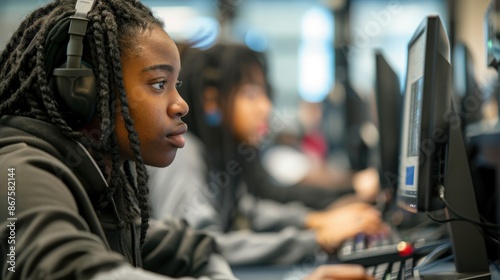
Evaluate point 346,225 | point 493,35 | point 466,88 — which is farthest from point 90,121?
point 466,88

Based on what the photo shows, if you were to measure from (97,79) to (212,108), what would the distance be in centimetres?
111

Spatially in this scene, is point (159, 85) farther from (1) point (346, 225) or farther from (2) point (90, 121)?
(1) point (346, 225)

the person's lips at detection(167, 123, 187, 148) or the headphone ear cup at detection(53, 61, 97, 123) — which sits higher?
the headphone ear cup at detection(53, 61, 97, 123)

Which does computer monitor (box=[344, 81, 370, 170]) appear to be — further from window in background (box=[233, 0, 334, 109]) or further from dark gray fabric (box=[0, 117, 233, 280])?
dark gray fabric (box=[0, 117, 233, 280])

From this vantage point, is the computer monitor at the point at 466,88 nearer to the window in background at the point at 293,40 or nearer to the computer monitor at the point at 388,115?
the computer monitor at the point at 388,115

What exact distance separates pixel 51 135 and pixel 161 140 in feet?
→ 0.48

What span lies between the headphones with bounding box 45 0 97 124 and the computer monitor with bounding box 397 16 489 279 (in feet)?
1.54

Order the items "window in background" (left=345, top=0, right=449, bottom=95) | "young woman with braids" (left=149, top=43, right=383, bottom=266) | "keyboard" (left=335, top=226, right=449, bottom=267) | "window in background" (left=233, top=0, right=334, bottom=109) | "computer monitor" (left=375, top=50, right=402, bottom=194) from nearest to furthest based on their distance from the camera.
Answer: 1. "keyboard" (left=335, top=226, right=449, bottom=267)
2. "computer monitor" (left=375, top=50, right=402, bottom=194)
3. "young woman with braids" (left=149, top=43, right=383, bottom=266)
4. "window in background" (left=345, top=0, right=449, bottom=95)
5. "window in background" (left=233, top=0, right=334, bottom=109)

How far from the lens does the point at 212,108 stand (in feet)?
6.26

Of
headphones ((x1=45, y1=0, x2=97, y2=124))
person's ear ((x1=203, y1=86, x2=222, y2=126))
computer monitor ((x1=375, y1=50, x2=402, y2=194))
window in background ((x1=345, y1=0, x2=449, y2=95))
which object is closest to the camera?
headphones ((x1=45, y1=0, x2=97, y2=124))

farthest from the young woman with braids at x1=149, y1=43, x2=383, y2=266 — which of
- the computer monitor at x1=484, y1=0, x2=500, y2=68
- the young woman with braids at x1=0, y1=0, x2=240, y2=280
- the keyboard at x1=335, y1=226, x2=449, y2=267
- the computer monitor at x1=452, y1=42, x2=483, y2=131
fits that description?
the young woman with braids at x1=0, y1=0, x2=240, y2=280

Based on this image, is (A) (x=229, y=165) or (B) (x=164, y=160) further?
(A) (x=229, y=165)

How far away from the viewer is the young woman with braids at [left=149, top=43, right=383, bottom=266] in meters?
1.64

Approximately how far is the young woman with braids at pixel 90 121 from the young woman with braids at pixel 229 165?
734 millimetres
